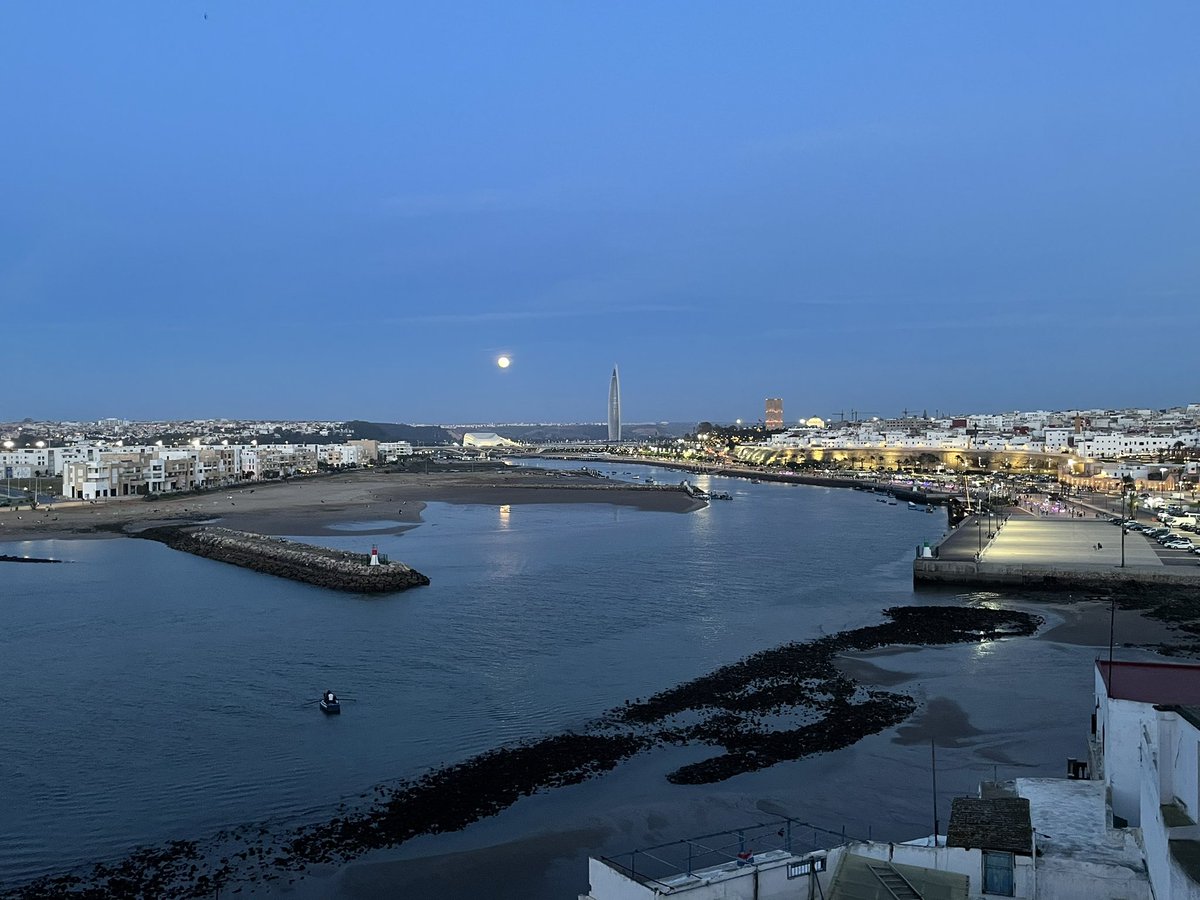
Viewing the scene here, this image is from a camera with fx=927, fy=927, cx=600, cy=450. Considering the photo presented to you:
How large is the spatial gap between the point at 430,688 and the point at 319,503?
26.8 m

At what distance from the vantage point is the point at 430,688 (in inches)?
411

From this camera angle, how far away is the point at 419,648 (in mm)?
12344

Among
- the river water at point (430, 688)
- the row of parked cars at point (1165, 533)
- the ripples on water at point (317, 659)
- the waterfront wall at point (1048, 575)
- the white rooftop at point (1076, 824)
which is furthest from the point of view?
the row of parked cars at point (1165, 533)

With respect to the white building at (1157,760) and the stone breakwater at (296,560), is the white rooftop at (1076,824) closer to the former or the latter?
the white building at (1157,760)

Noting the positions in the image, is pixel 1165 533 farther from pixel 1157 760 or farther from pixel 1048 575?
pixel 1157 760

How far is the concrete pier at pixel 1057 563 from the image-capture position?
16.1 metres

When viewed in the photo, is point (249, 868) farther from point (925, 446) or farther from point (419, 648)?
point (925, 446)

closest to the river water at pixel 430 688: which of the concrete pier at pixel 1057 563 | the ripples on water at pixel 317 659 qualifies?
the ripples on water at pixel 317 659

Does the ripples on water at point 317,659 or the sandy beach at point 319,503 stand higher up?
the sandy beach at point 319,503

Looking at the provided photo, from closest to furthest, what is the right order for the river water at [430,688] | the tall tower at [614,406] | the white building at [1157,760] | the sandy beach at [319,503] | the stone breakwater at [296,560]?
the white building at [1157,760]
the river water at [430,688]
the stone breakwater at [296,560]
the sandy beach at [319,503]
the tall tower at [614,406]

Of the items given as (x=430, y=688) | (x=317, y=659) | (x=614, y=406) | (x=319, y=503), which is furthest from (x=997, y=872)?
(x=614, y=406)

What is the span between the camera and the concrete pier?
1606 cm

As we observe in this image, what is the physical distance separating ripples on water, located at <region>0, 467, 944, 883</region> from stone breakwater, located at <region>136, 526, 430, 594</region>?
18.9 inches

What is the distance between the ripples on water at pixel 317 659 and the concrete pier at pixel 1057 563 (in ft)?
3.70
